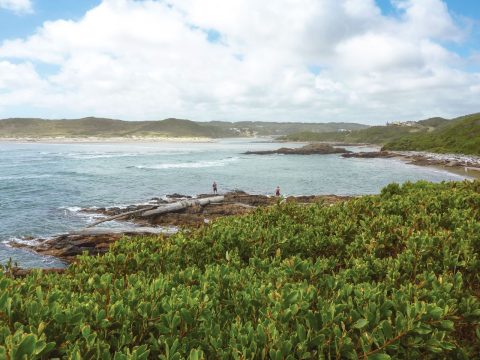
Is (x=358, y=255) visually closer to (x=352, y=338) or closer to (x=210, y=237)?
(x=210, y=237)

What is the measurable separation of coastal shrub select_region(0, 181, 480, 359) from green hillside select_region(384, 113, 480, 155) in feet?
325

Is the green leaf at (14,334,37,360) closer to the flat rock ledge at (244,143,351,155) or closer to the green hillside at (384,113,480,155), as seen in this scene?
the green hillside at (384,113,480,155)

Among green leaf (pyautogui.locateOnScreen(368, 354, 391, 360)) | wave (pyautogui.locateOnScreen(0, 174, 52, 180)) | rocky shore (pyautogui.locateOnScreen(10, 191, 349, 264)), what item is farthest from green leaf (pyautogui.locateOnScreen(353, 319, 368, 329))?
wave (pyautogui.locateOnScreen(0, 174, 52, 180))

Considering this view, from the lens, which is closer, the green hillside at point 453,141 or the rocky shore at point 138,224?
the rocky shore at point 138,224

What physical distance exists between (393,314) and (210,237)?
3.86 meters

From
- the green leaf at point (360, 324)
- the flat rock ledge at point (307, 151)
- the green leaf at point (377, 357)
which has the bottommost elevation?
the flat rock ledge at point (307, 151)

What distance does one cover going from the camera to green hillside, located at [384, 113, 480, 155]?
9736 cm

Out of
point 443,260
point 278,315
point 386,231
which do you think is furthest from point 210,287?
point 386,231

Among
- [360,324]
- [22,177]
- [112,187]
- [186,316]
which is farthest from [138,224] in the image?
[22,177]

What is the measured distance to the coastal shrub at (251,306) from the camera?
10.4ft

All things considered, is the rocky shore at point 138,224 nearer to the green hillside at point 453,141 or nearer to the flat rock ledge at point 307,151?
the green hillside at point 453,141

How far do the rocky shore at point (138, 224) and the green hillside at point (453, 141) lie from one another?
Answer: 76065 millimetres

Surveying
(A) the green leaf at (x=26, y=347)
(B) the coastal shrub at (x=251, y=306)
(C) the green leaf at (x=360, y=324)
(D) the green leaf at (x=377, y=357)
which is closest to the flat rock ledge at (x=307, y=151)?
(B) the coastal shrub at (x=251, y=306)

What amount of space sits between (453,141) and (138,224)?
108 m
